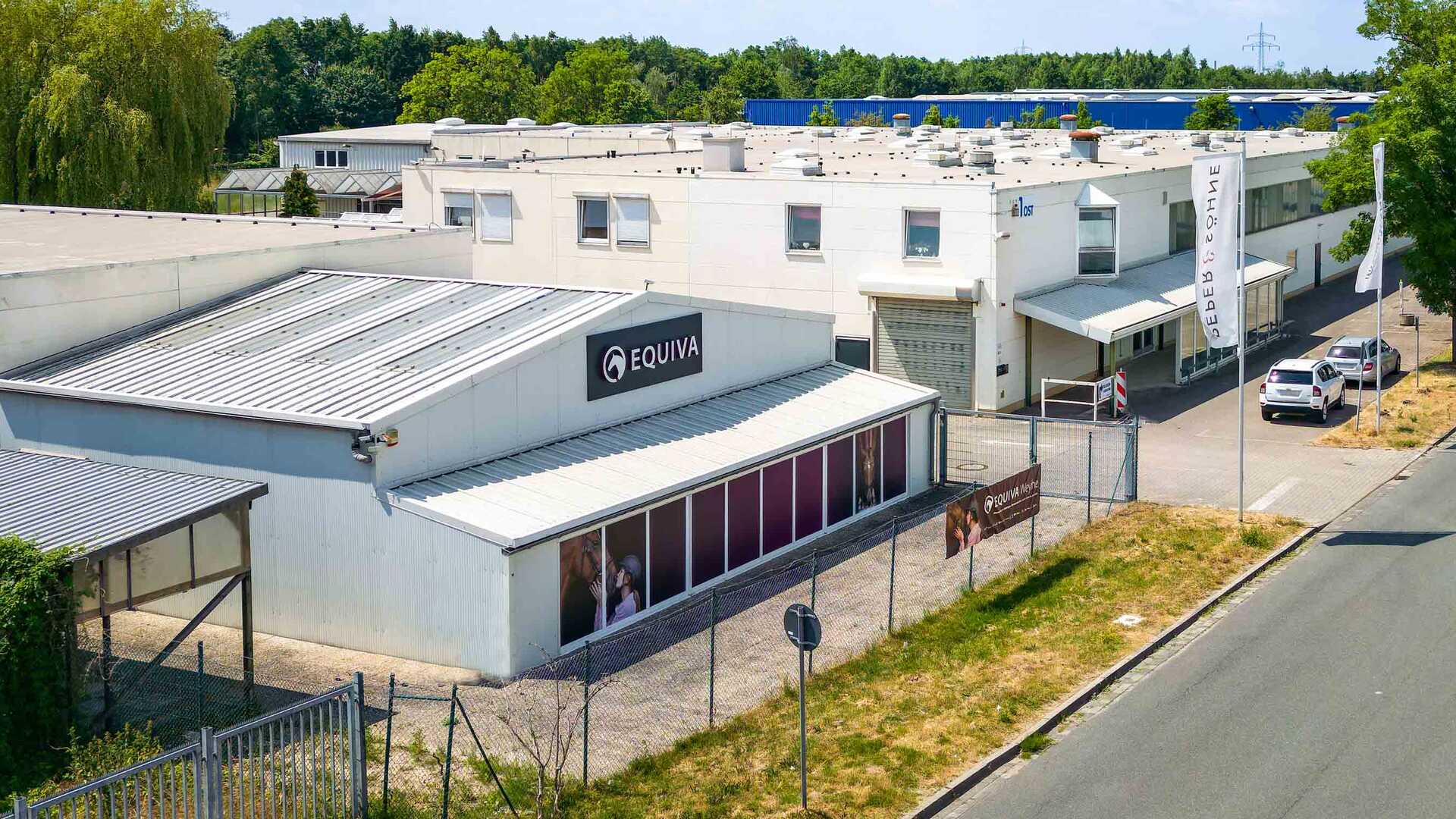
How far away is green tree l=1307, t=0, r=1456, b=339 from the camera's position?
4088cm

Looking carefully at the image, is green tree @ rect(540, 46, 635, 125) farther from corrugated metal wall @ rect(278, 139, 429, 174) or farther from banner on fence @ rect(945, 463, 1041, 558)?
banner on fence @ rect(945, 463, 1041, 558)

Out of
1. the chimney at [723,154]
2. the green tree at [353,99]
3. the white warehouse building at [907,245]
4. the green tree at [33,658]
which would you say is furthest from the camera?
the green tree at [353,99]

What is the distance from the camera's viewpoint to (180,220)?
35.4m

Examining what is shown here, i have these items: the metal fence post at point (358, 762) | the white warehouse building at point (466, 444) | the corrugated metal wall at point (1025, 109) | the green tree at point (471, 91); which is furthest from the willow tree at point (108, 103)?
the corrugated metal wall at point (1025, 109)

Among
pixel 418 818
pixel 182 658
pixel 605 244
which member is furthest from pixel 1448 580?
pixel 605 244

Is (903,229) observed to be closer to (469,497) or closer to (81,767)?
(469,497)

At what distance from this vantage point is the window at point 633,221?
43.2 m

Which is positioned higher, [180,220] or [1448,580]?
[180,220]

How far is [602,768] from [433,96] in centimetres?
10513

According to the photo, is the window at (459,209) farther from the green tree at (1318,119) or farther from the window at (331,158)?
the green tree at (1318,119)

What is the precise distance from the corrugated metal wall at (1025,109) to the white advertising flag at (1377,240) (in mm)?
76350

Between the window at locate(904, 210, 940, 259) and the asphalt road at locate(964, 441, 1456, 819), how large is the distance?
15.7m

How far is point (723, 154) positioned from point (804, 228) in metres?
4.34

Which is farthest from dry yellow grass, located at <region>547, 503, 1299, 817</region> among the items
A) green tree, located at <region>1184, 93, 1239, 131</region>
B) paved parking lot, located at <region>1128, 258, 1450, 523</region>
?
green tree, located at <region>1184, 93, 1239, 131</region>
